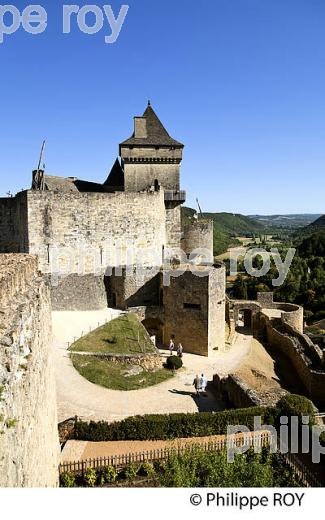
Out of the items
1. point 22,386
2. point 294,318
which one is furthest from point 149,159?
point 22,386

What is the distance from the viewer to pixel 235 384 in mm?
17125

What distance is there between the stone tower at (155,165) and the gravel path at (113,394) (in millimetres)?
10962

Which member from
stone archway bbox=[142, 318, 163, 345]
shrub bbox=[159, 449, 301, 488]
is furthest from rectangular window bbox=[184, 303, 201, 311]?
shrub bbox=[159, 449, 301, 488]

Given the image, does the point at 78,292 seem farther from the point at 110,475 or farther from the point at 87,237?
the point at 110,475

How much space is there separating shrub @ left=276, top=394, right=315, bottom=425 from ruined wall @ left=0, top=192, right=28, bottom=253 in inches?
669

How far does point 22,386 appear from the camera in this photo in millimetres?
5434

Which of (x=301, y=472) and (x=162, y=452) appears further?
(x=162, y=452)

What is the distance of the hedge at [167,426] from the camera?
1291 cm

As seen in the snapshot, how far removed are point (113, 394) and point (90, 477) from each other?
6198mm

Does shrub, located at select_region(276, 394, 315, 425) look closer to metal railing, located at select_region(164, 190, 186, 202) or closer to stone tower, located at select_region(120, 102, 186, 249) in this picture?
stone tower, located at select_region(120, 102, 186, 249)

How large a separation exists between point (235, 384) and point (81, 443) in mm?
7013

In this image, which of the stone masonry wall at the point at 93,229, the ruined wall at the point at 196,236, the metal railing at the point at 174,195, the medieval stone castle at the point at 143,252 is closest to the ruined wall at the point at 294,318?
the medieval stone castle at the point at 143,252

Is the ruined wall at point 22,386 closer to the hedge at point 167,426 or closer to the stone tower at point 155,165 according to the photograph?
the hedge at point 167,426
